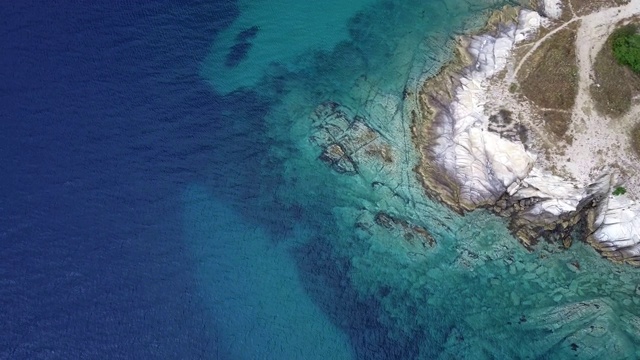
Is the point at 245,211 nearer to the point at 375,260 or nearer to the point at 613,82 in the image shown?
the point at 375,260

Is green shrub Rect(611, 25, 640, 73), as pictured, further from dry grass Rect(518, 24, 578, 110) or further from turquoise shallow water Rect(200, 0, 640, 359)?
turquoise shallow water Rect(200, 0, 640, 359)

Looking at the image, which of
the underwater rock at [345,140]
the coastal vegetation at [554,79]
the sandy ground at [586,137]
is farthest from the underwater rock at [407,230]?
the coastal vegetation at [554,79]

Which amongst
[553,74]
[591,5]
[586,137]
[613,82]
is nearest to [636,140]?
[586,137]

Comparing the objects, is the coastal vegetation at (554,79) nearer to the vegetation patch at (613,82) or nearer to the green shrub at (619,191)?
the vegetation patch at (613,82)

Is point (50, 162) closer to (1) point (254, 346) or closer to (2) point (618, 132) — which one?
(1) point (254, 346)

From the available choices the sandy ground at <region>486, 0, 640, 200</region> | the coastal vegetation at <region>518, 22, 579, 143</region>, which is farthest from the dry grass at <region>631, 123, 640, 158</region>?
the coastal vegetation at <region>518, 22, 579, 143</region>

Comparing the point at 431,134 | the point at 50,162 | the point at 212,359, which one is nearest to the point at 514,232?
the point at 431,134

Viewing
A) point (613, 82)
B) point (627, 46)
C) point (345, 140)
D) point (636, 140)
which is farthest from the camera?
point (345, 140)
